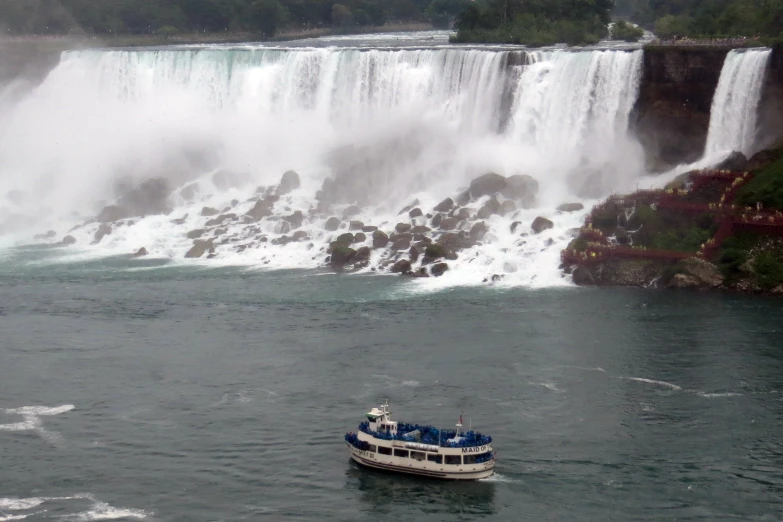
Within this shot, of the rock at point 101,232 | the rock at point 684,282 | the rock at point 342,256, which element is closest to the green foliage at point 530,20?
the rock at point 101,232

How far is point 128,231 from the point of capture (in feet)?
225

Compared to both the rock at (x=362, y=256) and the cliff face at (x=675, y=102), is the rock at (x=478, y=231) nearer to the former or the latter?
the rock at (x=362, y=256)

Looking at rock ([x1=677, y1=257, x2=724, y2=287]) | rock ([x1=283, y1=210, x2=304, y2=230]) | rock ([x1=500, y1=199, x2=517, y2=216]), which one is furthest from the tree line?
rock ([x1=677, y1=257, x2=724, y2=287])

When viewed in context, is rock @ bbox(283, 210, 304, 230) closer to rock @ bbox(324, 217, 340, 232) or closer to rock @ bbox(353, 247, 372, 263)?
rock @ bbox(324, 217, 340, 232)

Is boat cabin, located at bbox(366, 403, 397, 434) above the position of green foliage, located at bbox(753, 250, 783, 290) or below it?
below

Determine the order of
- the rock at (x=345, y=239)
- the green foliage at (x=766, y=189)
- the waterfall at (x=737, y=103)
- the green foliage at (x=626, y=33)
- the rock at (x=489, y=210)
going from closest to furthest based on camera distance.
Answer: the green foliage at (x=766, y=189), the waterfall at (x=737, y=103), the rock at (x=345, y=239), the rock at (x=489, y=210), the green foliage at (x=626, y=33)

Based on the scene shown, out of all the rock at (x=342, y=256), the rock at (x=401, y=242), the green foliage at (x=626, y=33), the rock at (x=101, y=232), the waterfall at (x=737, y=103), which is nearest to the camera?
the rock at (x=342, y=256)

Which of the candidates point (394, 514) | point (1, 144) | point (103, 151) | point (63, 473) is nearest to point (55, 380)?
point (63, 473)

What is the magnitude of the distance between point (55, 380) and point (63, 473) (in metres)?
8.16

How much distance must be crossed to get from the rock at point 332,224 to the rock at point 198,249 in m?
5.31

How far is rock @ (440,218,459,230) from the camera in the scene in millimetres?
61094

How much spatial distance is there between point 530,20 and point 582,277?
40.4 m

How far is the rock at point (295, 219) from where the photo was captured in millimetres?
65125

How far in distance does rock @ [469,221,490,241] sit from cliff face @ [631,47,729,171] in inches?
356
